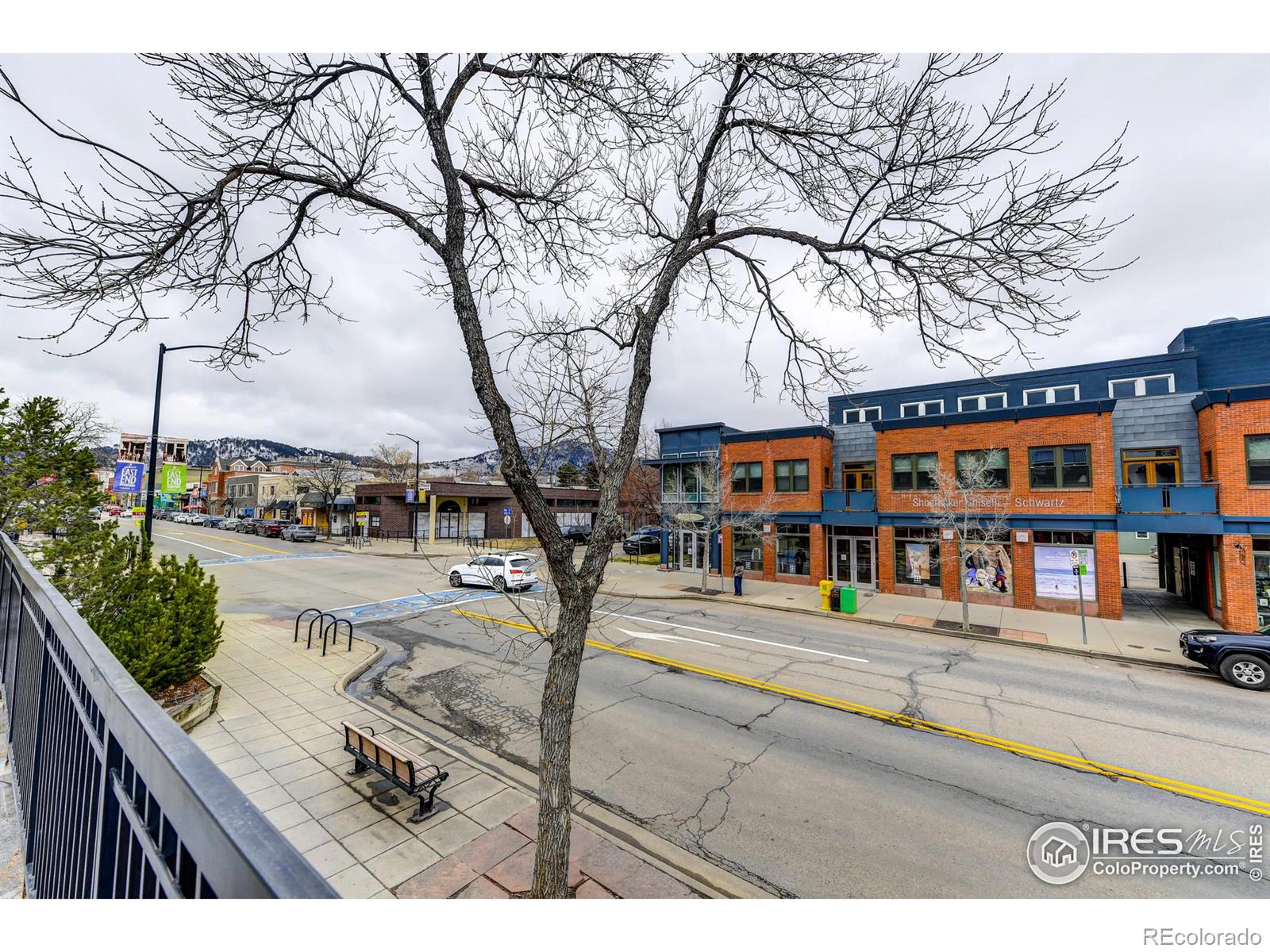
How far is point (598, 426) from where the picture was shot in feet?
16.6

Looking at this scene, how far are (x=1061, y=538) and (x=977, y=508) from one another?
8.75 feet

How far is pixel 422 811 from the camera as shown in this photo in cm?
589

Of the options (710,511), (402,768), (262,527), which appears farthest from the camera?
(262,527)

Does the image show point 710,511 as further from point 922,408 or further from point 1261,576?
point 922,408

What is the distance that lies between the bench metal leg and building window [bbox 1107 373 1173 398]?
30916 mm

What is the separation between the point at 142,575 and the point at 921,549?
77.0ft

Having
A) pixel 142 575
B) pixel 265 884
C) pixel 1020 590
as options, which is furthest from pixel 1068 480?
pixel 142 575

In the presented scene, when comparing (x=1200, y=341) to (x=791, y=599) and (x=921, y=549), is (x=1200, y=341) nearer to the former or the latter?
(x=921, y=549)

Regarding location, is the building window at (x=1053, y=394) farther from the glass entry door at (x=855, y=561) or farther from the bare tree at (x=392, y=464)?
the bare tree at (x=392, y=464)

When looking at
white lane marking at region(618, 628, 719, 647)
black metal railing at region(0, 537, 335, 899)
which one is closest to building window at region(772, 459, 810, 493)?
white lane marking at region(618, 628, 719, 647)

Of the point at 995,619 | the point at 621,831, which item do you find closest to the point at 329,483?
the point at 621,831

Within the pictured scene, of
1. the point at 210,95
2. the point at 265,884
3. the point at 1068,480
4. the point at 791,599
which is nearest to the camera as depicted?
the point at 265,884

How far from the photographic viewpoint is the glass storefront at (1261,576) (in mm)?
14438

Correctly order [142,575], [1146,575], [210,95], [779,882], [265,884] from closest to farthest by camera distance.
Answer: [265,884], [210,95], [779,882], [142,575], [1146,575]
